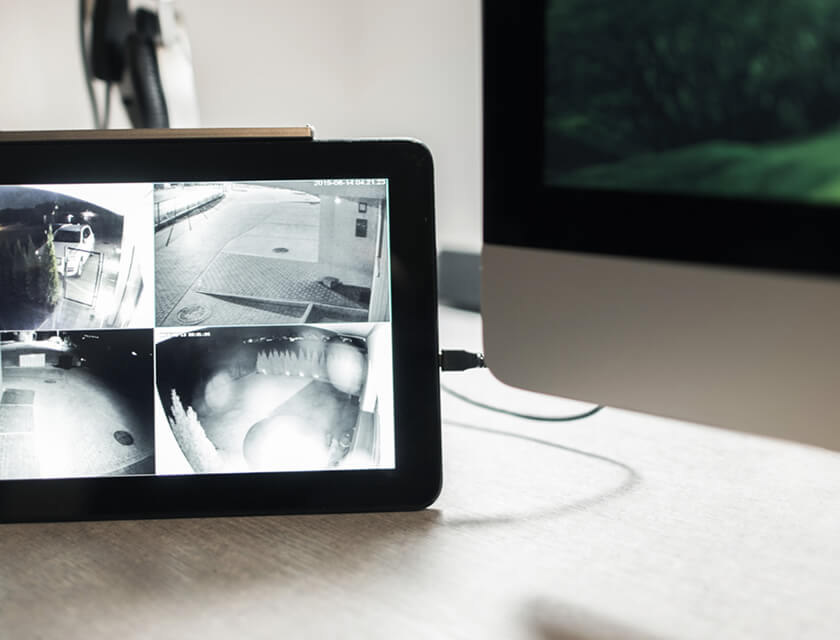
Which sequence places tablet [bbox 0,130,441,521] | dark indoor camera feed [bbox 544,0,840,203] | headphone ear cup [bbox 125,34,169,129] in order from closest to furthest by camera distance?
dark indoor camera feed [bbox 544,0,840,203]
tablet [bbox 0,130,441,521]
headphone ear cup [bbox 125,34,169,129]

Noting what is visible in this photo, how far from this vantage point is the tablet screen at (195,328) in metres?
0.41

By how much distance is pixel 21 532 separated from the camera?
400 millimetres

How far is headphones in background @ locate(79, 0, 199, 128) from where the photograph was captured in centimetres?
88

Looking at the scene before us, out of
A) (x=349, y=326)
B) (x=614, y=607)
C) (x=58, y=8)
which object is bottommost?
(x=614, y=607)

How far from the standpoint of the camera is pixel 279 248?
425 mm

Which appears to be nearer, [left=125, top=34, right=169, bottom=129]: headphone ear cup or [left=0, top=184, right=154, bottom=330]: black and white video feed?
[left=0, top=184, right=154, bottom=330]: black and white video feed

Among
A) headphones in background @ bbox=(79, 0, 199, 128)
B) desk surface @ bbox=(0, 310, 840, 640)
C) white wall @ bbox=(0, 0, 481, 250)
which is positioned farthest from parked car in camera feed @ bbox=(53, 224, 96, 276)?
white wall @ bbox=(0, 0, 481, 250)

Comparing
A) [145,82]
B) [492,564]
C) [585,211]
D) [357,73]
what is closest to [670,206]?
[585,211]

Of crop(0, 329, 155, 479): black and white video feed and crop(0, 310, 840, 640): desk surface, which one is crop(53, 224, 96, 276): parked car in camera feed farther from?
crop(0, 310, 840, 640): desk surface

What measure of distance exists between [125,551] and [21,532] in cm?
6

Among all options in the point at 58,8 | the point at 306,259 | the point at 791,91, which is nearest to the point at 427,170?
the point at 306,259

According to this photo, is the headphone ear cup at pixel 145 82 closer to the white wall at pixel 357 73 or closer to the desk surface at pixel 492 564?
the white wall at pixel 357 73

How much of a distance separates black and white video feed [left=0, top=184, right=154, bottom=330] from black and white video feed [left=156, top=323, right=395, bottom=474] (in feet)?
0.12

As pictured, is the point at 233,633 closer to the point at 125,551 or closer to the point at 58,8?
the point at 125,551
